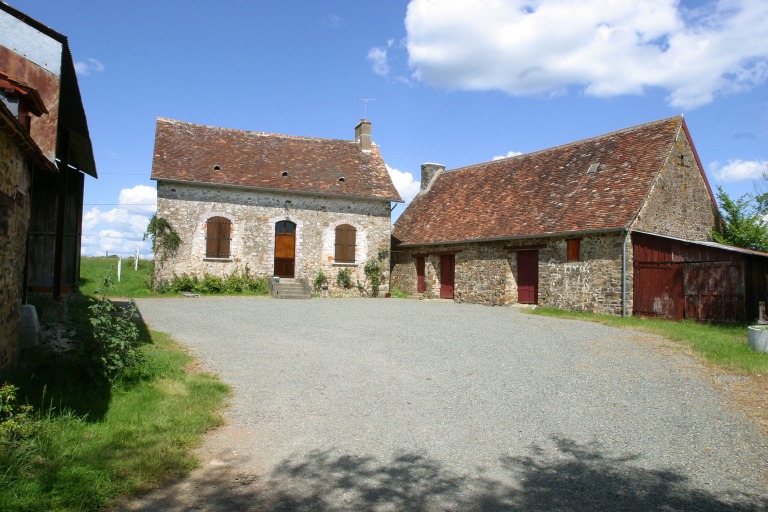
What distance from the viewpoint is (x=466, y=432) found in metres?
4.95

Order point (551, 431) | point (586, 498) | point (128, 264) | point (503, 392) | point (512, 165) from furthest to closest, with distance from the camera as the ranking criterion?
1. point (128, 264)
2. point (512, 165)
3. point (503, 392)
4. point (551, 431)
5. point (586, 498)

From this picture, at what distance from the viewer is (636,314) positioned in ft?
49.2

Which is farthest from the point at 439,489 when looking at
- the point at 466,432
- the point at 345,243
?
the point at 345,243

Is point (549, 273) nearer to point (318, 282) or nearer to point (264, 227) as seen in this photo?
point (318, 282)

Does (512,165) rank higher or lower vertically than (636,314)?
higher

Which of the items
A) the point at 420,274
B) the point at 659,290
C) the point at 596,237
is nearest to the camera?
the point at 659,290

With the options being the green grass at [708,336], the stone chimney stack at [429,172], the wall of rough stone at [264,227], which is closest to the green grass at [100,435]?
the green grass at [708,336]

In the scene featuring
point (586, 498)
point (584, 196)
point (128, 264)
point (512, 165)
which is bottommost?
point (586, 498)

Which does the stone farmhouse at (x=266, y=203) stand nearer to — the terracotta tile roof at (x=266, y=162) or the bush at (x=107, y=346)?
the terracotta tile roof at (x=266, y=162)

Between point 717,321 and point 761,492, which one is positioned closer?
point 761,492

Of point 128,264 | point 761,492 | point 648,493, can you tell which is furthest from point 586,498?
point 128,264

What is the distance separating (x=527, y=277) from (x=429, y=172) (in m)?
9.87

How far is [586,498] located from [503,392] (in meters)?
2.75

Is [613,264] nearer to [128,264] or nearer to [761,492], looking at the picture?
[761,492]
